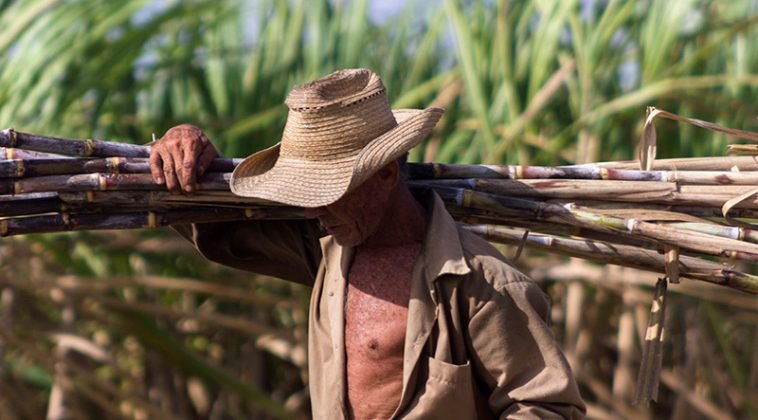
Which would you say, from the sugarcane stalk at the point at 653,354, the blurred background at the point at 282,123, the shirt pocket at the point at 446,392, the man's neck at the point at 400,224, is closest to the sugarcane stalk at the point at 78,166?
the man's neck at the point at 400,224

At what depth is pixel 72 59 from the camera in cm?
532

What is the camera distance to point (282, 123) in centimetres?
596

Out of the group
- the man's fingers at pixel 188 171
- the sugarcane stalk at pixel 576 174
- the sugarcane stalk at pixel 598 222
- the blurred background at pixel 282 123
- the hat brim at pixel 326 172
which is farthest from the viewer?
the blurred background at pixel 282 123

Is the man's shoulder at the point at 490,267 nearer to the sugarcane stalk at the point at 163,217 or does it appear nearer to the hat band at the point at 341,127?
the hat band at the point at 341,127

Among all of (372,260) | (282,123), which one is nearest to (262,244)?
(372,260)

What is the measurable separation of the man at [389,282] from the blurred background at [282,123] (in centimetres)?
215

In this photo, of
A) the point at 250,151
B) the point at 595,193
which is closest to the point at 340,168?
the point at 595,193

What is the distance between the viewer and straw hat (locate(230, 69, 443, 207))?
100 inches

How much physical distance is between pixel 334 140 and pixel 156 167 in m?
0.39

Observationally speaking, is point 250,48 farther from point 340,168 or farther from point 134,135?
point 340,168

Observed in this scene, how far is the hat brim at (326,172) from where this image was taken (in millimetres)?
2533

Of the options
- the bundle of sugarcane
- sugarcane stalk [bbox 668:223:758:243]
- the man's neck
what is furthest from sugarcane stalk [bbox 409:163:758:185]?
the man's neck

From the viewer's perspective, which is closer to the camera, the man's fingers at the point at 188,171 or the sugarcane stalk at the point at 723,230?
the man's fingers at the point at 188,171

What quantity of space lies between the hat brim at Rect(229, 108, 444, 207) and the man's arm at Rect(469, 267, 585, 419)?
1.04 feet
